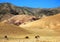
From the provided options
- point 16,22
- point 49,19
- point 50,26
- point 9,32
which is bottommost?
point 9,32

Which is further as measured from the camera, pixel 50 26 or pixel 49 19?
pixel 49 19

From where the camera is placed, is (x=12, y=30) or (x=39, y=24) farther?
(x=39, y=24)

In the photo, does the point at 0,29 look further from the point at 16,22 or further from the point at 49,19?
the point at 16,22

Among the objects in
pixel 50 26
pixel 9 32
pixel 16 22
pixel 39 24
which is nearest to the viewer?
pixel 9 32

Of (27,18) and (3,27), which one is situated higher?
(27,18)

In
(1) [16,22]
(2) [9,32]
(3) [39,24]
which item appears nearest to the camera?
(2) [9,32]

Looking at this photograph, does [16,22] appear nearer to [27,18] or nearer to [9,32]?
[27,18]

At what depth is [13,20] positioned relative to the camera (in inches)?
4560

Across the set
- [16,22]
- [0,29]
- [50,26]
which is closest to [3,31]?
[0,29]

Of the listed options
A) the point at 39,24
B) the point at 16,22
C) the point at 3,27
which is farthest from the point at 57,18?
the point at 16,22

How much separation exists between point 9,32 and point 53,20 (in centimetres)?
3187

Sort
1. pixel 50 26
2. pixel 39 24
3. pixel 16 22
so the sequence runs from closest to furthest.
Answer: pixel 50 26, pixel 39 24, pixel 16 22

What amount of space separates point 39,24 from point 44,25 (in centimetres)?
308

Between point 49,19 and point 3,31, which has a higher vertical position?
point 49,19
